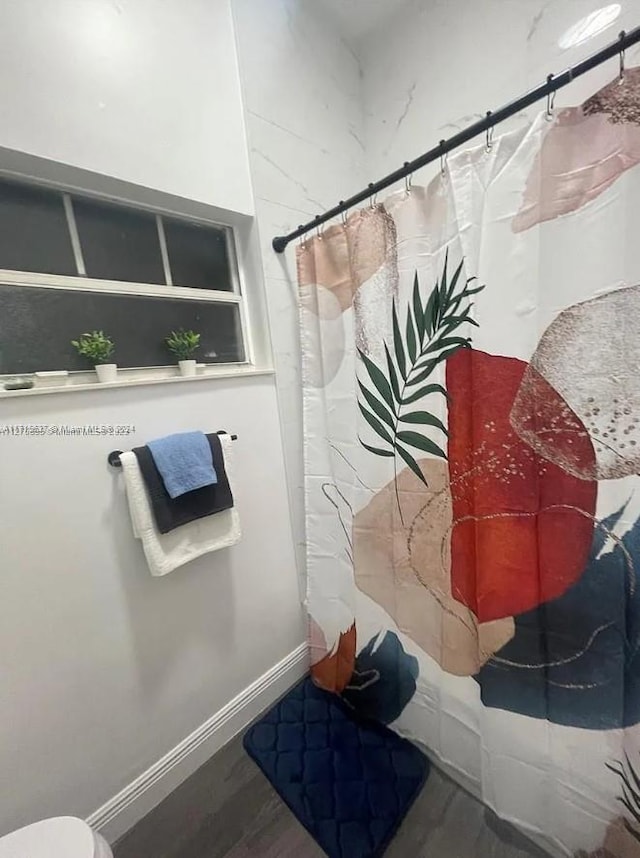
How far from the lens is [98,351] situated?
1045mm

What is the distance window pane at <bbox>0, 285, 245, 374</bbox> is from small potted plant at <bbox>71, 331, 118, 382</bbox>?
32mm

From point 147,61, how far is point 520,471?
154cm

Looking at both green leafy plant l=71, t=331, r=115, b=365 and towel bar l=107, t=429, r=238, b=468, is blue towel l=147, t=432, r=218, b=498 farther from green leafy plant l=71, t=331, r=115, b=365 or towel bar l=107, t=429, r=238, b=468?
green leafy plant l=71, t=331, r=115, b=365

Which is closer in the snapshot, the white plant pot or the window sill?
the window sill

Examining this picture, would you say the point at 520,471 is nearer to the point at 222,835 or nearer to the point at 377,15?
the point at 222,835

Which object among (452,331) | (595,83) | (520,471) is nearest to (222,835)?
(520,471)

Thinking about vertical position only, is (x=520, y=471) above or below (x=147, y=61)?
below

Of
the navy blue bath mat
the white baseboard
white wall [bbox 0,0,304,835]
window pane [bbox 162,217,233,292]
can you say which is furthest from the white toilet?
window pane [bbox 162,217,233,292]

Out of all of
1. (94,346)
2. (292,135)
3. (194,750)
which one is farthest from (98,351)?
(194,750)

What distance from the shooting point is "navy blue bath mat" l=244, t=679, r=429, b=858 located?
41.9 inches

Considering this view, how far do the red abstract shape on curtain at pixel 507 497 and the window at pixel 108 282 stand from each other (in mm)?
906

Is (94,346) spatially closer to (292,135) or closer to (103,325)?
(103,325)

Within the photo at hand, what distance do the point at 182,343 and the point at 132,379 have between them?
21 centimetres

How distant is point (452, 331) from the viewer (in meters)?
0.91
